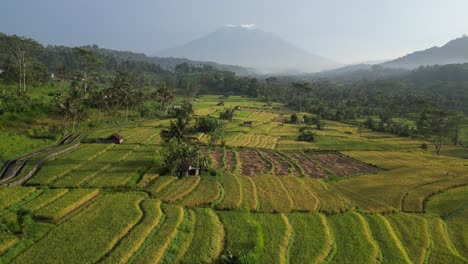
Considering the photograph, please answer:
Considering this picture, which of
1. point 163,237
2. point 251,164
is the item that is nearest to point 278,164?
point 251,164

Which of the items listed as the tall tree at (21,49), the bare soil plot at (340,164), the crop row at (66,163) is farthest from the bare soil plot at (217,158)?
the tall tree at (21,49)

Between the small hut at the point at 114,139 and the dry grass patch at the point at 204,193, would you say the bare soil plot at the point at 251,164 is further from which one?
the small hut at the point at 114,139

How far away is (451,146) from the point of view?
72.6 meters

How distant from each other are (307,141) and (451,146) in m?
38.8

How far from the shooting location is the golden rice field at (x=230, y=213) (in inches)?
751

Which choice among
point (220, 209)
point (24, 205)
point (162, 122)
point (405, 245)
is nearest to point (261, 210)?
point (220, 209)

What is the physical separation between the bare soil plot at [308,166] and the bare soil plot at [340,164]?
1605 millimetres

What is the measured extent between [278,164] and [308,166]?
4613mm

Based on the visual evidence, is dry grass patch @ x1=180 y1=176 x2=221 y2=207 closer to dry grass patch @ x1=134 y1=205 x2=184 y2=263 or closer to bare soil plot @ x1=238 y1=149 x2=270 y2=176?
dry grass patch @ x1=134 y1=205 x2=184 y2=263

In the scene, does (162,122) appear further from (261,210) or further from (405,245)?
(405,245)

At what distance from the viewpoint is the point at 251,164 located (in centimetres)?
4356

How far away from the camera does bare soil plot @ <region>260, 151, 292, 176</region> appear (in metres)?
40.5

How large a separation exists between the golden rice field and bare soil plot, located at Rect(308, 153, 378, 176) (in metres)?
0.52

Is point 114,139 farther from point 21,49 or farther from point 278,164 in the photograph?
point 21,49
